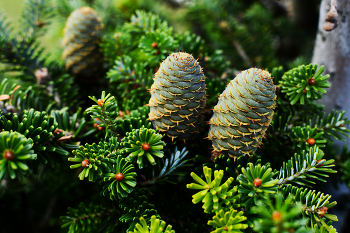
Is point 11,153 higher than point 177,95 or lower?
lower

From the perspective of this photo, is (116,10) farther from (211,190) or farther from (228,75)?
(211,190)

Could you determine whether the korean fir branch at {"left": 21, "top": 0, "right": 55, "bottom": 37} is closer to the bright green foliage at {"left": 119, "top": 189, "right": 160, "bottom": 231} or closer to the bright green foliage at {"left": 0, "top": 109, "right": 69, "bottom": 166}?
the bright green foliage at {"left": 0, "top": 109, "right": 69, "bottom": 166}

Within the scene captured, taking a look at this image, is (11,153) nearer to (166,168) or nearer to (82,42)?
(166,168)

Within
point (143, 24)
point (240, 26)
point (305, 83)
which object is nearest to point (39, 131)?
point (143, 24)

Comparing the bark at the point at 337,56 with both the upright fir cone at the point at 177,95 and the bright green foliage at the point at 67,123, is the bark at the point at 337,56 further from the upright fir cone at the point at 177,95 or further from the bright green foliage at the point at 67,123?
the bright green foliage at the point at 67,123

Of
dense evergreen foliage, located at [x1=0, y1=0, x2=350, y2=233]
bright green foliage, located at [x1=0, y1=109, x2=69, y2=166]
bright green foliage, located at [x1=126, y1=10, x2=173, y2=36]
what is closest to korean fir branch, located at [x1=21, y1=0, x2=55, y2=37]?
dense evergreen foliage, located at [x1=0, y1=0, x2=350, y2=233]

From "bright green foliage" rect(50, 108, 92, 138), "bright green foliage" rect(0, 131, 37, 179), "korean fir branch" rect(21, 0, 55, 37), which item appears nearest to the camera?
"bright green foliage" rect(0, 131, 37, 179)

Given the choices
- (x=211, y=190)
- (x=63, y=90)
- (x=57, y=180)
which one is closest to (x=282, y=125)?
(x=211, y=190)
